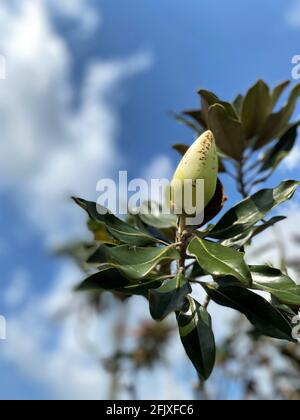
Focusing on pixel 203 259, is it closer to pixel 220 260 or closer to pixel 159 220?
pixel 220 260

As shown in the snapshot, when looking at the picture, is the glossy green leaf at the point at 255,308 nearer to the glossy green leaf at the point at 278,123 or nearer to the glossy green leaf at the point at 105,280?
the glossy green leaf at the point at 105,280

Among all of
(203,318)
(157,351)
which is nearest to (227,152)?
(203,318)

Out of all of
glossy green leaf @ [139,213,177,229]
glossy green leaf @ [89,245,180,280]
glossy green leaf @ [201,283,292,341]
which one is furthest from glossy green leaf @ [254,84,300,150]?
glossy green leaf @ [89,245,180,280]

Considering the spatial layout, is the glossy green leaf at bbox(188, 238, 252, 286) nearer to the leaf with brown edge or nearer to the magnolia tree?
the magnolia tree

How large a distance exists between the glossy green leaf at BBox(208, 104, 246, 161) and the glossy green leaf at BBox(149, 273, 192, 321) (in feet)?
2.28

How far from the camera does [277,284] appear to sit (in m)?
1.27

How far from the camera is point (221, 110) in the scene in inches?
67.2

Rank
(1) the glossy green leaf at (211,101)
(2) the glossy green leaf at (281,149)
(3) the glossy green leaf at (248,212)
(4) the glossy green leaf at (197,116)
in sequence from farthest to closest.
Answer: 1. (4) the glossy green leaf at (197,116)
2. (2) the glossy green leaf at (281,149)
3. (1) the glossy green leaf at (211,101)
4. (3) the glossy green leaf at (248,212)

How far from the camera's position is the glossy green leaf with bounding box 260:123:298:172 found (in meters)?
1.97

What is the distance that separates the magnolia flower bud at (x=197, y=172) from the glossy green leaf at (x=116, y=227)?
0.21 metres

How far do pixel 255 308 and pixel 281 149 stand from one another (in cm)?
87

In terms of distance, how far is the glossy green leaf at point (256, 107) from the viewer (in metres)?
2.02

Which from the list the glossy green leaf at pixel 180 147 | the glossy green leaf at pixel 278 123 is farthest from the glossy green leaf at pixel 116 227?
the glossy green leaf at pixel 278 123
